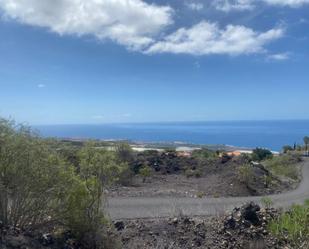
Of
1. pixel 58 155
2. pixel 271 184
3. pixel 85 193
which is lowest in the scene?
pixel 271 184

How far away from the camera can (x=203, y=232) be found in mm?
11984

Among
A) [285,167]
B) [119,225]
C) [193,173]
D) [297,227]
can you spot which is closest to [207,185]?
[193,173]

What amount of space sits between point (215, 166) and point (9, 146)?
66.0 ft

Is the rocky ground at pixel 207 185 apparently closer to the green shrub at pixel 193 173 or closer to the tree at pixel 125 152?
the green shrub at pixel 193 173

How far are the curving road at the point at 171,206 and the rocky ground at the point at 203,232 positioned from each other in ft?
4.65

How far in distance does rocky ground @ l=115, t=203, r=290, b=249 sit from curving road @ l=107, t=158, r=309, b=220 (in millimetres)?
1418

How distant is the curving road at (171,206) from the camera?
46.8ft

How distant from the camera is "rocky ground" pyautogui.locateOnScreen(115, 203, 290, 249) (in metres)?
11.2

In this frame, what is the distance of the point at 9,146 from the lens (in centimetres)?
868

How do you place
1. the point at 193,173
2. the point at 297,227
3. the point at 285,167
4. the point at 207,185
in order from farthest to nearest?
the point at 285,167
the point at 193,173
the point at 207,185
the point at 297,227

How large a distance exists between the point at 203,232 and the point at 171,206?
12.7 ft

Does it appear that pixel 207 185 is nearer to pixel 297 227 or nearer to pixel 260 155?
pixel 297 227

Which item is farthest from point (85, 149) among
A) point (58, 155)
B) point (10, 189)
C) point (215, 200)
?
point (215, 200)

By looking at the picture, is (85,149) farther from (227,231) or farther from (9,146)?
(227,231)
